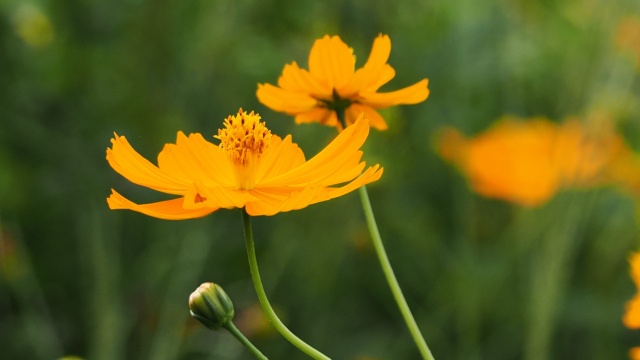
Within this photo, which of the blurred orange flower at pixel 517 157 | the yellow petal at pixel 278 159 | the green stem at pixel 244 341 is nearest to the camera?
the green stem at pixel 244 341

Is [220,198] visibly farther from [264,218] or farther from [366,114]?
[264,218]

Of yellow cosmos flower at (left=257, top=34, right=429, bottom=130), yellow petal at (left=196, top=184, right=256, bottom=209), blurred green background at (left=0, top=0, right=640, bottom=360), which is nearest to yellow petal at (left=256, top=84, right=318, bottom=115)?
yellow cosmos flower at (left=257, top=34, right=429, bottom=130)

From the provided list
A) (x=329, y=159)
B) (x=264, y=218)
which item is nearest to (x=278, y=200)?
(x=329, y=159)

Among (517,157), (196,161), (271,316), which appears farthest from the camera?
(517,157)

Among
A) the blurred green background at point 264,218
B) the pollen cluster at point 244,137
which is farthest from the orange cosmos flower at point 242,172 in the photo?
the blurred green background at point 264,218

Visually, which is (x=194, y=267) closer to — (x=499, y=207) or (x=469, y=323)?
(x=469, y=323)

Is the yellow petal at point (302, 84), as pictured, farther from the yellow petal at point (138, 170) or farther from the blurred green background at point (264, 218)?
the blurred green background at point (264, 218)
